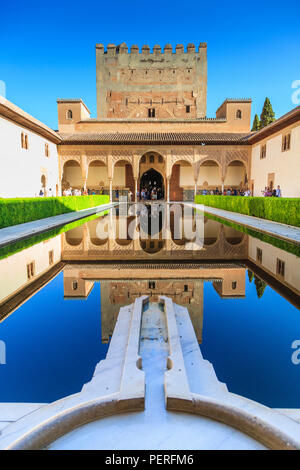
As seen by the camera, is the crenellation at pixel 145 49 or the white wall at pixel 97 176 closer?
the white wall at pixel 97 176

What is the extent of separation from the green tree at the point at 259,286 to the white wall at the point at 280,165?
13.8 metres

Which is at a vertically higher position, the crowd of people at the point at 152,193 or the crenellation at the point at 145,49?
the crenellation at the point at 145,49

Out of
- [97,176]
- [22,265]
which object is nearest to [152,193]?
[97,176]

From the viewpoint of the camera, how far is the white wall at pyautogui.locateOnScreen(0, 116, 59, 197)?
15.3 meters

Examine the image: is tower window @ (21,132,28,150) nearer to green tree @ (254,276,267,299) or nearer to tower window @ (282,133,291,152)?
tower window @ (282,133,291,152)

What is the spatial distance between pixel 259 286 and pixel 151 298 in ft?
5.27

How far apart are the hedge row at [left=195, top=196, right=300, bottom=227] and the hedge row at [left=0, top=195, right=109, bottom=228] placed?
8325mm

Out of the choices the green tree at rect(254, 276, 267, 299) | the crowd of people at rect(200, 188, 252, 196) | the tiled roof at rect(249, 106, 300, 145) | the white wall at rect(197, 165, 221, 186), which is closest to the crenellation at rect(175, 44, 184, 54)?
the white wall at rect(197, 165, 221, 186)

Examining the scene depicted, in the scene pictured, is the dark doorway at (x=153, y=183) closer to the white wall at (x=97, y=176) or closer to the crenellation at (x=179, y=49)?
the white wall at (x=97, y=176)

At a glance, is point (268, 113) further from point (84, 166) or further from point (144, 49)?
point (84, 166)

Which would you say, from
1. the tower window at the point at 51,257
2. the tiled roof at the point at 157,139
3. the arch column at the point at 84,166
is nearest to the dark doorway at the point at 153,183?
the tiled roof at the point at 157,139

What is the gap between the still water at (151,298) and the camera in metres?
2.20

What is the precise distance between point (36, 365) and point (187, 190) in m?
27.3

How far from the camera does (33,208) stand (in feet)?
40.6
